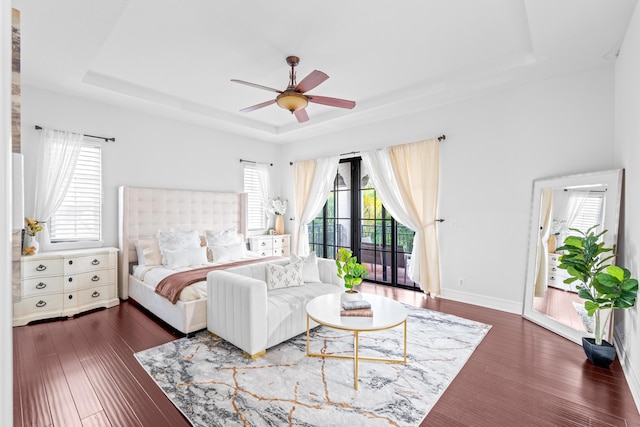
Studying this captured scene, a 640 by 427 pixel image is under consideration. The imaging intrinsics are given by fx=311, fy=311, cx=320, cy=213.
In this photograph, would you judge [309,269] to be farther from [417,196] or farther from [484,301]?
[484,301]

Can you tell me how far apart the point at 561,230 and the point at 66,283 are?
18.3 ft

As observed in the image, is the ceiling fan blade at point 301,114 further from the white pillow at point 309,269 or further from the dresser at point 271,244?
the dresser at point 271,244

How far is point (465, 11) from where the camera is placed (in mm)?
2561

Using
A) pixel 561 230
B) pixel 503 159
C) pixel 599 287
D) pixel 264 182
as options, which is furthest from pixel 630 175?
pixel 264 182

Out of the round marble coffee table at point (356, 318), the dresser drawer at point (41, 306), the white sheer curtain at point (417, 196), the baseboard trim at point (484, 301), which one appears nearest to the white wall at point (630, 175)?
the baseboard trim at point (484, 301)

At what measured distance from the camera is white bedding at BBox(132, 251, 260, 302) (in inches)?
126

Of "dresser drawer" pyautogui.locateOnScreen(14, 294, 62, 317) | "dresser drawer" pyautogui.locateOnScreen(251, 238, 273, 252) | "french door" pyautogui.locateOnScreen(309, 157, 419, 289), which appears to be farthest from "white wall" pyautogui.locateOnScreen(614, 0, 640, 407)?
"dresser drawer" pyautogui.locateOnScreen(14, 294, 62, 317)

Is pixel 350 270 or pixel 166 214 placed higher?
pixel 166 214

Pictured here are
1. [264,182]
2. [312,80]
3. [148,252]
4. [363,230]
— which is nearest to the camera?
[312,80]

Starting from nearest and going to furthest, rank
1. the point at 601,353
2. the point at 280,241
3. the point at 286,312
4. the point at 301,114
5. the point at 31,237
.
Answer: the point at 601,353, the point at 286,312, the point at 301,114, the point at 31,237, the point at 280,241

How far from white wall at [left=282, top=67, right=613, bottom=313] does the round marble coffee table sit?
185 cm

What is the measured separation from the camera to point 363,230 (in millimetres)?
5477

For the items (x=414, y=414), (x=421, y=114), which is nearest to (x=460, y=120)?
(x=421, y=114)

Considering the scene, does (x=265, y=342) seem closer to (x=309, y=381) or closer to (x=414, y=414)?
(x=309, y=381)
